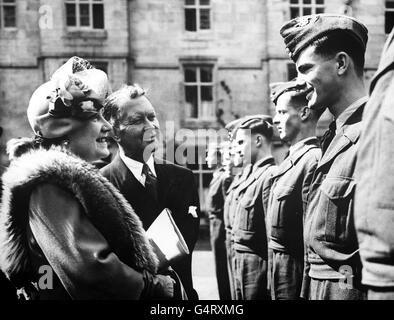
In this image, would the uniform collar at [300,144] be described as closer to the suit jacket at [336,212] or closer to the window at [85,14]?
the suit jacket at [336,212]

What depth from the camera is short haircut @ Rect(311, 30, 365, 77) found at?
1678 millimetres

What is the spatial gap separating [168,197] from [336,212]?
867mm

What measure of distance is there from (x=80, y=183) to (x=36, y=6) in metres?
1.83

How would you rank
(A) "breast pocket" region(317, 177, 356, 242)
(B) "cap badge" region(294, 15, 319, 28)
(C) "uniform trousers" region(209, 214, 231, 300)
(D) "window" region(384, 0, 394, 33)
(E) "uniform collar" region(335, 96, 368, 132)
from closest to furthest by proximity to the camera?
(A) "breast pocket" region(317, 177, 356, 242), (E) "uniform collar" region(335, 96, 368, 132), (B) "cap badge" region(294, 15, 319, 28), (D) "window" region(384, 0, 394, 33), (C) "uniform trousers" region(209, 214, 231, 300)

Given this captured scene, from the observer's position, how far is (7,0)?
2715 mm

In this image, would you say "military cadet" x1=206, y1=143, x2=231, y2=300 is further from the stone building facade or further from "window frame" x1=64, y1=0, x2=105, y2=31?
"window frame" x1=64, y1=0, x2=105, y2=31

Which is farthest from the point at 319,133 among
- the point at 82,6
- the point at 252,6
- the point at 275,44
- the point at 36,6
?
the point at 36,6

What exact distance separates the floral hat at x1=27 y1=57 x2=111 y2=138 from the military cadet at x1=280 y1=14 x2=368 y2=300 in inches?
29.0

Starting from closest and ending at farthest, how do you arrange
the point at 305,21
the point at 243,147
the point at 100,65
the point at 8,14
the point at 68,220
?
the point at 68,220, the point at 305,21, the point at 8,14, the point at 100,65, the point at 243,147

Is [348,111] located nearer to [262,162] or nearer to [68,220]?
[68,220]

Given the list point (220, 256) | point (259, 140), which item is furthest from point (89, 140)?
point (220, 256)

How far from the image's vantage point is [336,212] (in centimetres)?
152

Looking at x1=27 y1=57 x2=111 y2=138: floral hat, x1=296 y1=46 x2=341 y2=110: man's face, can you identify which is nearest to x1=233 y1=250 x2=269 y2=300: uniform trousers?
x1=296 y1=46 x2=341 y2=110: man's face

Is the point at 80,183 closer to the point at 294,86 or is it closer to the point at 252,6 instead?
the point at 294,86
